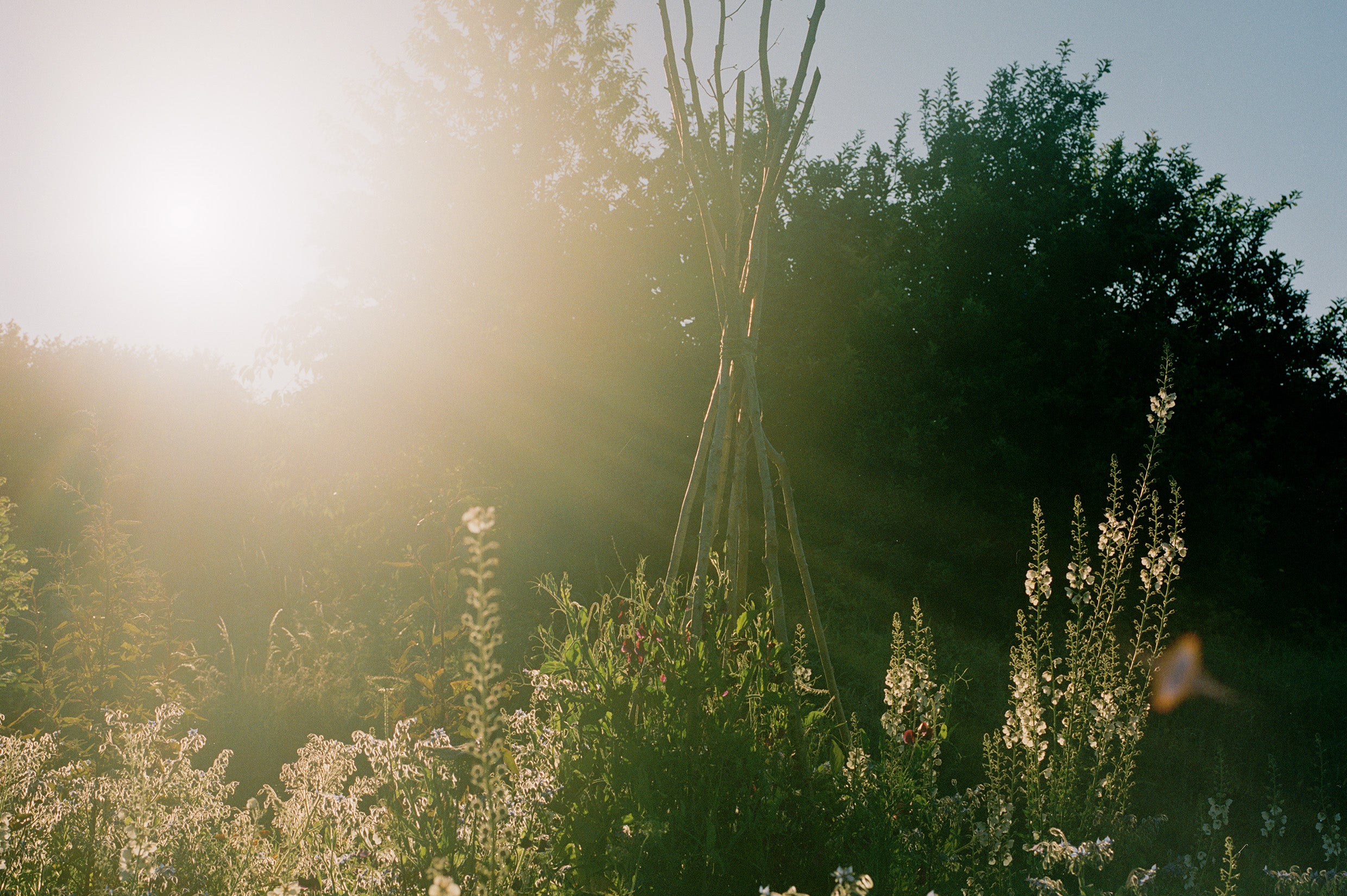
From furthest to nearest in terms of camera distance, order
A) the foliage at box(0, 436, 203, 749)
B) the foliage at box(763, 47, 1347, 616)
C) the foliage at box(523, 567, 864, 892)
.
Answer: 1. the foliage at box(763, 47, 1347, 616)
2. the foliage at box(0, 436, 203, 749)
3. the foliage at box(523, 567, 864, 892)

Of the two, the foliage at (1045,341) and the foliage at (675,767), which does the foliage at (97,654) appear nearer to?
the foliage at (675,767)

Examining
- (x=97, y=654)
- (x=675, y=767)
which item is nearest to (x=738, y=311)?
(x=675, y=767)

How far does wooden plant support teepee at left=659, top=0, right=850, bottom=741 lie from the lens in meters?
2.81

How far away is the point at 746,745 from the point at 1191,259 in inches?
464

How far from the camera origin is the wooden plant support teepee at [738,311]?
2.81m

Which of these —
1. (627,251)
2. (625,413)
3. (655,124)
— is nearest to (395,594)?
(625,413)

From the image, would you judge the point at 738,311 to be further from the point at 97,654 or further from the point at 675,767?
the point at 97,654

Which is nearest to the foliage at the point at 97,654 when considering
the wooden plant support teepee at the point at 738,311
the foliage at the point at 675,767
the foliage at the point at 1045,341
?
the foliage at the point at 675,767

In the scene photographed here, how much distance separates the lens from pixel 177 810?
2.29m

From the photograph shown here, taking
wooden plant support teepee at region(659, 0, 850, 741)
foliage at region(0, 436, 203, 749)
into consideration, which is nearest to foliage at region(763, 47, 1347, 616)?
wooden plant support teepee at region(659, 0, 850, 741)

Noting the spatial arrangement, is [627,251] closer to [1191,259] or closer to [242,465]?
[242,465]

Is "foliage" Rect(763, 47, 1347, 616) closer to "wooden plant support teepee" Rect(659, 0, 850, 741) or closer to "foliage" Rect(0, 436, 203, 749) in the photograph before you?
"wooden plant support teepee" Rect(659, 0, 850, 741)

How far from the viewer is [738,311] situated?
2.94 metres

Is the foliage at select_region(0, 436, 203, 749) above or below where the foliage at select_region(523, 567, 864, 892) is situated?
below
